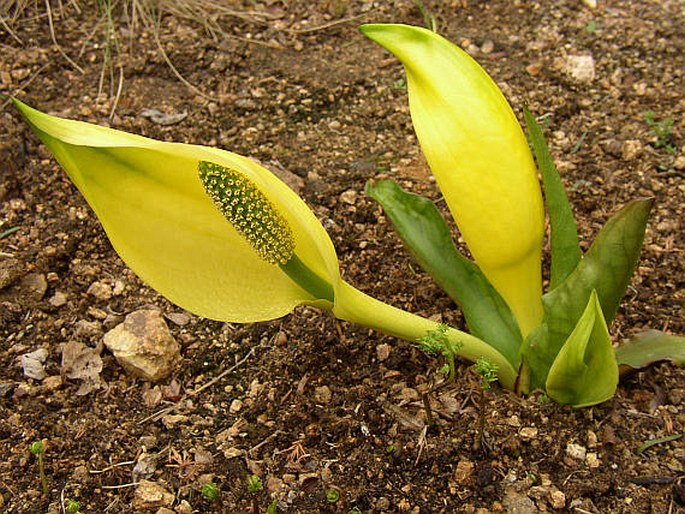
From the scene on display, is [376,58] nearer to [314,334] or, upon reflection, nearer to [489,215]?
Result: [314,334]

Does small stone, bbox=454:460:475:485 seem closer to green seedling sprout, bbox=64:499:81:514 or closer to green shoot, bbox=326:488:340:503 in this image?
green shoot, bbox=326:488:340:503

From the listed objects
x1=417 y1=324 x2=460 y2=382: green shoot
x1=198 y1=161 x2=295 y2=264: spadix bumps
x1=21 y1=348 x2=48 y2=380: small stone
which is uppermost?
x1=198 y1=161 x2=295 y2=264: spadix bumps

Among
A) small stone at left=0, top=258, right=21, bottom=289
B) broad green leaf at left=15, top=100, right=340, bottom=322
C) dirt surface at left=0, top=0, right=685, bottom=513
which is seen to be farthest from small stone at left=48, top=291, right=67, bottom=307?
broad green leaf at left=15, top=100, right=340, bottom=322

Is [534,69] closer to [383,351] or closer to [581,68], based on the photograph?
[581,68]

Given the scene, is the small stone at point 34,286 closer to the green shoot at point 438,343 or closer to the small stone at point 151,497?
the small stone at point 151,497

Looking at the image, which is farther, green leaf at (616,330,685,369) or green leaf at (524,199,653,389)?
green leaf at (616,330,685,369)

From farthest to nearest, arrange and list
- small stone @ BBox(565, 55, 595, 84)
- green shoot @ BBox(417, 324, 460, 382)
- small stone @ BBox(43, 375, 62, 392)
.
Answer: small stone @ BBox(565, 55, 595, 84) < small stone @ BBox(43, 375, 62, 392) < green shoot @ BBox(417, 324, 460, 382)

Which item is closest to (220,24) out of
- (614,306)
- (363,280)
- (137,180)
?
(363,280)
